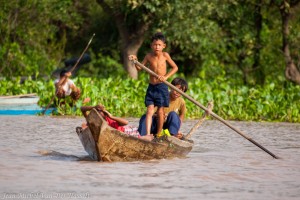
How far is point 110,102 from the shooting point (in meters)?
18.1

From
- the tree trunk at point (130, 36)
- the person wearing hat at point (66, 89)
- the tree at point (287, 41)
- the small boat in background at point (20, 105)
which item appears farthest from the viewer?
the tree trunk at point (130, 36)

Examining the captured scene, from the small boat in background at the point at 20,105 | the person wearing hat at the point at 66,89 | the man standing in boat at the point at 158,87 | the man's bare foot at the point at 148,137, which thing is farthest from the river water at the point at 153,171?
the small boat in background at the point at 20,105

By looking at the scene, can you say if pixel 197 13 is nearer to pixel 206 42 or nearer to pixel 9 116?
pixel 206 42

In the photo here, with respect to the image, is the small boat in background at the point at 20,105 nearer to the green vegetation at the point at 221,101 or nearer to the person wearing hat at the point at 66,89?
the green vegetation at the point at 221,101

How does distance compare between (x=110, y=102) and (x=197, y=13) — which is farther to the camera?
(x=197, y=13)

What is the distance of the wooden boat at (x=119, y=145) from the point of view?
10.2 m

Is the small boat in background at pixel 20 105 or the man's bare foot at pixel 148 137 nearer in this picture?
the man's bare foot at pixel 148 137

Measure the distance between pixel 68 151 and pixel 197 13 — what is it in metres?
11.3

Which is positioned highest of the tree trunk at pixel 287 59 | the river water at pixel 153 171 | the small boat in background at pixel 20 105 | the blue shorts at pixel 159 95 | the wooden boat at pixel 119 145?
the tree trunk at pixel 287 59

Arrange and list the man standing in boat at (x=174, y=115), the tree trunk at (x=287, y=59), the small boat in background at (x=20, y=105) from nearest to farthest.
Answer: the man standing in boat at (x=174, y=115)
the small boat in background at (x=20, y=105)
the tree trunk at (x=287, y=59)

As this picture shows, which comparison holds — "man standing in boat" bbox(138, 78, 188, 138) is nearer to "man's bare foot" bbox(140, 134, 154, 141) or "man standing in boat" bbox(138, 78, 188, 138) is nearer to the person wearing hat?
"man's bare foot" bbox(140, 134, 154, 141)

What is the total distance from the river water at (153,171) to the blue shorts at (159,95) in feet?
2.35

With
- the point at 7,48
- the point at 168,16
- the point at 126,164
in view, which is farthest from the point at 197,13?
the point at 126,164

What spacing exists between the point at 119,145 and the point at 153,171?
1.92ft
